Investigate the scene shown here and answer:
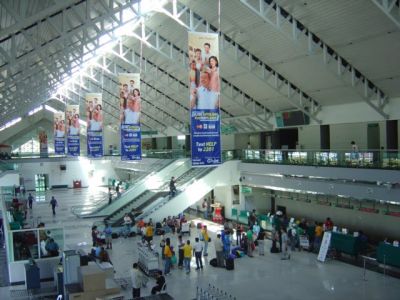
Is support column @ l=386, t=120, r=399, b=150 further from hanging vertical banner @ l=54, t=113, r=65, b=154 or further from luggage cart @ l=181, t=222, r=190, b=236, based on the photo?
hanging vertical banner @ l=54, t=113, r=65, b=154

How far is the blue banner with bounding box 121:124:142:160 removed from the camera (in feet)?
70.1

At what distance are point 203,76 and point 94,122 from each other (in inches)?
593

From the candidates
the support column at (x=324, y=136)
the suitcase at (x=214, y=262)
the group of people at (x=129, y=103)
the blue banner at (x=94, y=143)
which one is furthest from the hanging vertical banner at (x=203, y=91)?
the blue banner at (x=94, y=143)

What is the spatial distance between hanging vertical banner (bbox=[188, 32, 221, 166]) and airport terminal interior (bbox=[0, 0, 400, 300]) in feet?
0.14

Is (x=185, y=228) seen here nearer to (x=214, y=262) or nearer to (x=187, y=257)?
(x=214, y=262)

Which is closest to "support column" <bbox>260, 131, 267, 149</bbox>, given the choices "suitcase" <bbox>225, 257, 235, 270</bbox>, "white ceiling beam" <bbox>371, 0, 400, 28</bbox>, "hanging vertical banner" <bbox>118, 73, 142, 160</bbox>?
"hanging vertical banner" <bbox>118, 73, 142, 160</bbox>

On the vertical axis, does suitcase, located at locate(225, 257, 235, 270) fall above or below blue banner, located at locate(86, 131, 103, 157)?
below

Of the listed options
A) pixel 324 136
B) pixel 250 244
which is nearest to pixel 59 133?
pixel 324 136

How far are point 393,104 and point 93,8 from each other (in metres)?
13.1

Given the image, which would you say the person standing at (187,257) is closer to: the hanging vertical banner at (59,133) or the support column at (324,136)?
the support column at (324,136)

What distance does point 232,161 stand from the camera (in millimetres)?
26984

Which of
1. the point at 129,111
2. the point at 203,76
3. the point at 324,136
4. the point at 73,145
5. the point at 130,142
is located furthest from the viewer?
the point at 73,145

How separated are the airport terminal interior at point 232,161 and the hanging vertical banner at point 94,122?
0.25 ft

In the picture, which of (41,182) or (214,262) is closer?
(214,262)
